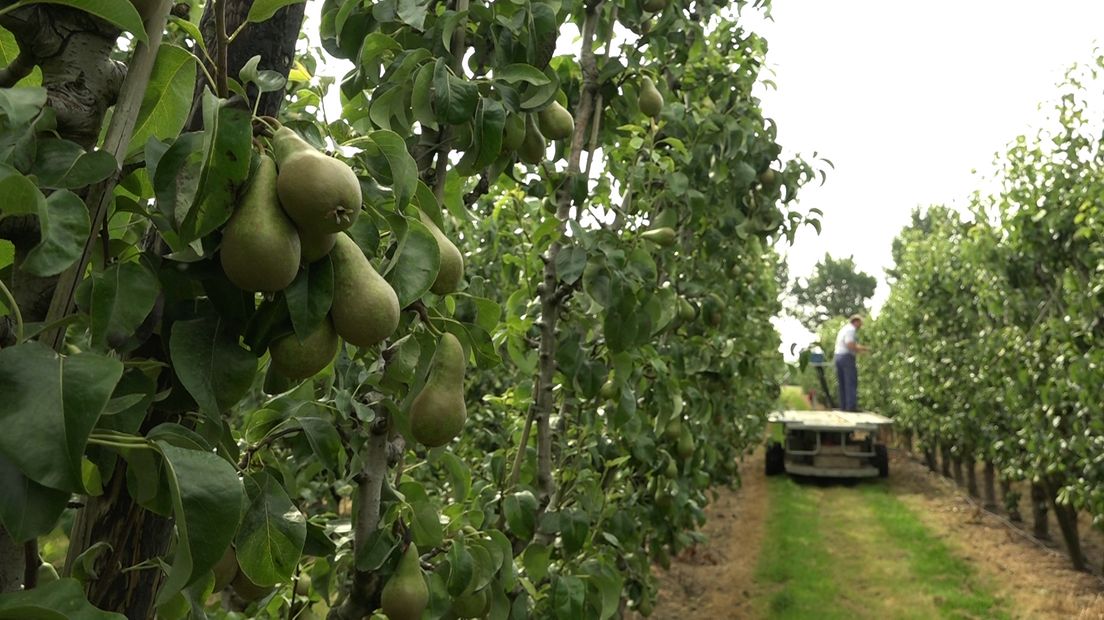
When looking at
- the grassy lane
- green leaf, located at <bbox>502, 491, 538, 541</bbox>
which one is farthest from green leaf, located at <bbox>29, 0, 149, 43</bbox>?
the grassy lane

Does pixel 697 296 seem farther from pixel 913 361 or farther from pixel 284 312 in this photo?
pixel 913 361

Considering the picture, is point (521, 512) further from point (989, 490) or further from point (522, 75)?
point (989, 490)

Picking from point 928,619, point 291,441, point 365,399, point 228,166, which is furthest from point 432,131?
Answer: point 928,619

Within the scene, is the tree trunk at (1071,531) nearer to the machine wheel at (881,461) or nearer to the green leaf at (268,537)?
the machine wheel at (881,461)

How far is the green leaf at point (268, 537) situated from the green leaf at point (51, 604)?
242 mm

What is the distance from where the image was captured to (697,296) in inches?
175

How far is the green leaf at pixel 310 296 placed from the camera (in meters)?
0.89

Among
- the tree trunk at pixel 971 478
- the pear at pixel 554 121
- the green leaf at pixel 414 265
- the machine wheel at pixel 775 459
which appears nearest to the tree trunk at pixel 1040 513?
the tree trunk at pixel 971 478

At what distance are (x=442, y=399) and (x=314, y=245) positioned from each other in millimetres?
440

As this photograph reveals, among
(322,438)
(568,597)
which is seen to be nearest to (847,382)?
(568,597)

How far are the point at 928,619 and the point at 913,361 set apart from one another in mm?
6789

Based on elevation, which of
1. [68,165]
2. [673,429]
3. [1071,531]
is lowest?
[1071,531]

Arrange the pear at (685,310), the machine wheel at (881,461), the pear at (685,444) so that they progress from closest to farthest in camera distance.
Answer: the pear at (685,310) → the pear at (685,444) → the machine wheel at (881,461)

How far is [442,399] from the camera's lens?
4.23 ft
